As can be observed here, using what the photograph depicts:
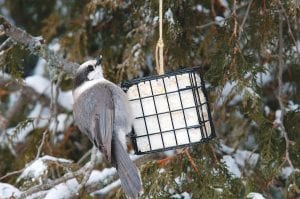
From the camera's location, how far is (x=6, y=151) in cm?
478

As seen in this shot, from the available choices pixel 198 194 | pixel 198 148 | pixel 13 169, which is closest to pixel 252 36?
pixel 198 148

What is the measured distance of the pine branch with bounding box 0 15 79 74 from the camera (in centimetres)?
337

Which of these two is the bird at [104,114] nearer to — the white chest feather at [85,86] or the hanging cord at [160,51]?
the white chest feather at [85,86]

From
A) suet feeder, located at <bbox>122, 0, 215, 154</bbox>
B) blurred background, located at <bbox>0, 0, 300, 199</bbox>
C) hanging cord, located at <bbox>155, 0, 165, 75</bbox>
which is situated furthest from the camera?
blurred background, located at <bbox>0, 0, 300, 199</bbox>

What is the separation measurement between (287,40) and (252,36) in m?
0.22

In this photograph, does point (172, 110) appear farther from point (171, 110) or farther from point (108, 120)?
point (108, 120)

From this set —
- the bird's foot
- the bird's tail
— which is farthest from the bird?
the bird's foot

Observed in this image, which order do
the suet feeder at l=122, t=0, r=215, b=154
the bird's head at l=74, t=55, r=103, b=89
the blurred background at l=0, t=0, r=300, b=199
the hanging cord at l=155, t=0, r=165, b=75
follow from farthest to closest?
the bird's head at l=74, t=55, r=103, b=89 < the blurred background at l=0, t=0, r=300, b=199 < the suet feeder at l=122, t=0, r=215, b=154 < the hanging cord at l=155, t=0, r=165, b=75

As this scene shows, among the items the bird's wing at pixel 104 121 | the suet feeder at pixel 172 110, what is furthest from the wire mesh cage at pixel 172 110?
the bird's wing at pixel 104 121

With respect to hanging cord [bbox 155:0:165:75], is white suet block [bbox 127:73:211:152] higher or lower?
lower

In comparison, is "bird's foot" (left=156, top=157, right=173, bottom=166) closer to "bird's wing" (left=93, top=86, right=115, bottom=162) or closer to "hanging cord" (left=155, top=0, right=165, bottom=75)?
"bird's wing" (left=93, top=86, right=115, bottom=162)

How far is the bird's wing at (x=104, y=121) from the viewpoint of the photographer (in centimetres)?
309

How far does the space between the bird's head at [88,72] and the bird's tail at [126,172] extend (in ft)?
1.17

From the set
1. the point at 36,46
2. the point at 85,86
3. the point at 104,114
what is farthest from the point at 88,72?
the point at 36,46
